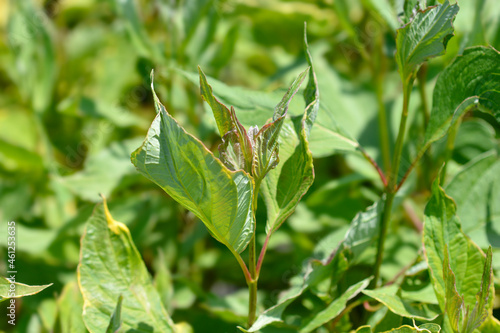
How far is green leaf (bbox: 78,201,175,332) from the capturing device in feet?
2.01

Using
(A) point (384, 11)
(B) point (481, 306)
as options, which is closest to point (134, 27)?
(A) point (384, 11)

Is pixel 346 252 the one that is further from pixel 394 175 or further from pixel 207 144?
pixel 207 144

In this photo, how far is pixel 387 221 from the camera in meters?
0.65

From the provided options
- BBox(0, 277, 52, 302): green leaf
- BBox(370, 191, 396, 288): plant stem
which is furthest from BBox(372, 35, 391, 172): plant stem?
BBox(0, 277, 52, 302): green leaf

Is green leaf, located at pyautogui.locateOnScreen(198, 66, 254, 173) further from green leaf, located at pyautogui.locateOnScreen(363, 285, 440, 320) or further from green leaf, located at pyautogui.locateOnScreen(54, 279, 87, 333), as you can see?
green leaf, located at pyautogui.locateOnScreen(54, 279, 87, 333)

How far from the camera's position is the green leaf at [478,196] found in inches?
29.0

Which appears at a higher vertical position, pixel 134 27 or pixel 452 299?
pixel 134 27

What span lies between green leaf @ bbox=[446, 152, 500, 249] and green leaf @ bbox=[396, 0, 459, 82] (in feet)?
0.86

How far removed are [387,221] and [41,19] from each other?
1.04 meters

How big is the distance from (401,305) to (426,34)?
12.3 inches

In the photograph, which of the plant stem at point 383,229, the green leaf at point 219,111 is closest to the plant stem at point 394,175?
the plant stem at point 383,229

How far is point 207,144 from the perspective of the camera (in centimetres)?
115

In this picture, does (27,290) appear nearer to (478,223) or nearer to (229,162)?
A: (229,162)

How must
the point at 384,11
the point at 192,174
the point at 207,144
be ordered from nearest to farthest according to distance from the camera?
the point at 192,174 < the point at 384,11 < the point at 207,144
